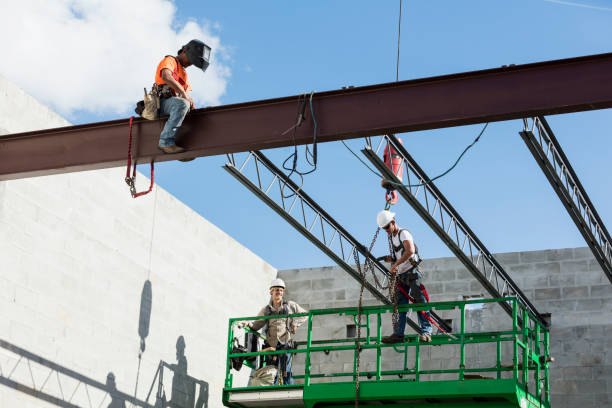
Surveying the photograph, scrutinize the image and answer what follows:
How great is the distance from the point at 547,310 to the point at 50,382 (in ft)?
35.7

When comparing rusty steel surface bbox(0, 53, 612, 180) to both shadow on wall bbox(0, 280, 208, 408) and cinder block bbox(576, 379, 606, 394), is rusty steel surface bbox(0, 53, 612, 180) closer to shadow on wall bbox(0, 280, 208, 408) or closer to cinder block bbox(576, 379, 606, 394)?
shadow on wall bbox(0, 280, 208, 408)

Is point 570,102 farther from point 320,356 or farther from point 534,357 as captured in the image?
point 320,356

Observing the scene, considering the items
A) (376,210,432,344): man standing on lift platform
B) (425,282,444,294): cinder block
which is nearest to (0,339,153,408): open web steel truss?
(376,210,432,344): man standing on lift platform

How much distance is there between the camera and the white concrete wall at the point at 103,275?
1446cm

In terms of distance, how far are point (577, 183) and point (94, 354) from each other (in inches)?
347

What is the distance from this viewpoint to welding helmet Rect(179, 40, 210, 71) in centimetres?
1233

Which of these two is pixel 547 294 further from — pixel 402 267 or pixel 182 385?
pixel 182 385

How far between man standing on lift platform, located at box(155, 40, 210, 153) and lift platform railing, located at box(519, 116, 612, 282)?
200 inches

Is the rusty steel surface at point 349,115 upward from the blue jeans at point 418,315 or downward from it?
upward

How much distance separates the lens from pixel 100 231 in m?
16.4

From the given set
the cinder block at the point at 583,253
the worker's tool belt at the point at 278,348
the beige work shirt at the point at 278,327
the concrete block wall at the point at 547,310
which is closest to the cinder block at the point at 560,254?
the concrete block wall at the point at 547,310

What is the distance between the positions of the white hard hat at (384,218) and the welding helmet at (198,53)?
Answer: 383cm

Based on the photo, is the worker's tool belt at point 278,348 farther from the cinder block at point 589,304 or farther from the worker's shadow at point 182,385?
the cinder block at point 589,304

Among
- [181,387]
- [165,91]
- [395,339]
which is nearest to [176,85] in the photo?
[165,91]
